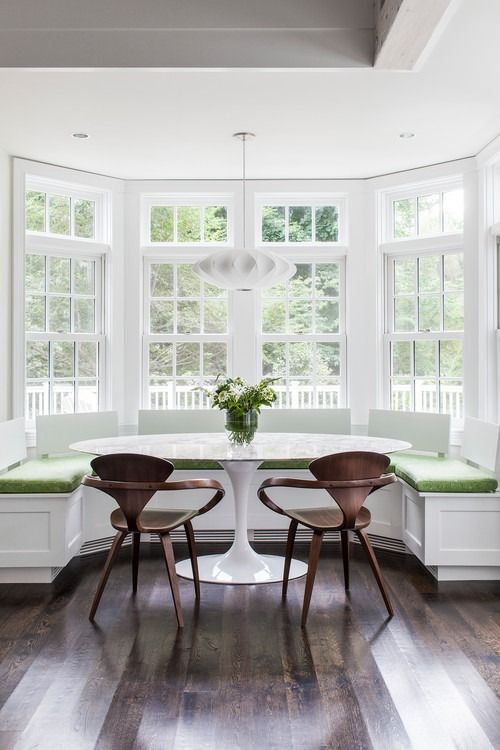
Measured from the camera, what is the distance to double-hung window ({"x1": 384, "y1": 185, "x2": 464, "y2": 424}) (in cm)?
533

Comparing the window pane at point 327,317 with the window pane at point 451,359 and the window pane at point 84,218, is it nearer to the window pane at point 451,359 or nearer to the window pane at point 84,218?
the window pane at point 451,359

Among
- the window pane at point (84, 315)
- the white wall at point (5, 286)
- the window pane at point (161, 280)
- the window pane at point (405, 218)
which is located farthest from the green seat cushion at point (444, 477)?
the white wall at point (5, 286)

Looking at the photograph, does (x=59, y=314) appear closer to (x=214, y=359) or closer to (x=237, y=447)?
(x=214, y=359)

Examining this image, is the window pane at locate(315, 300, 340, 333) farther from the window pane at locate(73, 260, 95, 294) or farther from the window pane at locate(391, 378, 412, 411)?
the window pane at locate(73, 260, 95, 294)

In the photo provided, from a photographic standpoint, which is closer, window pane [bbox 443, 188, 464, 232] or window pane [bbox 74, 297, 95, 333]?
window pane [bbox 443, 188, 464, 232]

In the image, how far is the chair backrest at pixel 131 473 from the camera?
3.29m

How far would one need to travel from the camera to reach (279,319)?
583 cm

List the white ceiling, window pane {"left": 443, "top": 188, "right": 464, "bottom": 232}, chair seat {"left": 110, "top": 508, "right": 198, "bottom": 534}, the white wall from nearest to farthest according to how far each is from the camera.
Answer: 1. chair seat {"left": 110, "top": 508, "right": 198, "bottom": 534}
2. the white ceiling
3. the white wall
4. window pane {"left": 443, "top": 188, "right": 464, "bottom": 232}

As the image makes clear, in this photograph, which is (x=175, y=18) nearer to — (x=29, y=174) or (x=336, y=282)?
(x=29, y=174)

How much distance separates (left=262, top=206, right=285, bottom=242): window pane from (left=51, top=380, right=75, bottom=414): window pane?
1.98m

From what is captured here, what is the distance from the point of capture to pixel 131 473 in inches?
131

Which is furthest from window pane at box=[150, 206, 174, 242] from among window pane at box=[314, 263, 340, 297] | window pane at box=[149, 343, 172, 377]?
window pane at box=[314, 263, 340, 297]

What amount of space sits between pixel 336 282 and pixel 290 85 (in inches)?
88.3

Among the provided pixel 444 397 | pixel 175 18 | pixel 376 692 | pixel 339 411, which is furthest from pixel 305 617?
pixel 175 18
